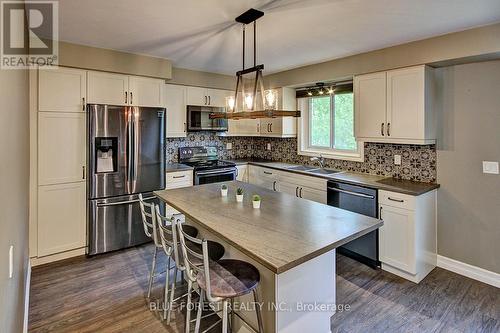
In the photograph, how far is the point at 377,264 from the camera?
10.5 feet

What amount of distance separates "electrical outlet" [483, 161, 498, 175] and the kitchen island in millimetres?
1795

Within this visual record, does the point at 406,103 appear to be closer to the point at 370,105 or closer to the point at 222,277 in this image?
the point at 370,105

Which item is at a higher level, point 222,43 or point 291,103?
point 222,43

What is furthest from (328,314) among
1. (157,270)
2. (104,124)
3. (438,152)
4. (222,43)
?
(104,124)

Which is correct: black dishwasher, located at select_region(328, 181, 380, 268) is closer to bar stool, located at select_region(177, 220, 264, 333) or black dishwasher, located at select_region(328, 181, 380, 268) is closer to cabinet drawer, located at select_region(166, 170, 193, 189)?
bar stool, located at select_region(177, 220, 264, 333)

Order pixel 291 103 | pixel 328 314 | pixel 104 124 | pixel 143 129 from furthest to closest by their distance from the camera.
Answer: pixel 291 103
pixel 143 129
pixel 104 124
pixel 328 314

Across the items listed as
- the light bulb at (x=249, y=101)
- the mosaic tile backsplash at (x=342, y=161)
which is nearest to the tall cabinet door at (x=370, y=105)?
the mosaic tile backsplash at (x=342, y=161)

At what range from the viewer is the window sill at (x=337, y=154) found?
12.8ft

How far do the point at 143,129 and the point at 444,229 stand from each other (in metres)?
3.79

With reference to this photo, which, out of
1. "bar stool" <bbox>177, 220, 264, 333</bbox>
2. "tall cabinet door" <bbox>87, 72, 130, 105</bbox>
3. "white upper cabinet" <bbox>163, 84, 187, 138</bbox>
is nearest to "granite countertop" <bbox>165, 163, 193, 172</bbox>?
"white upper cabinet" <bbox>163, 84, 187, 138</bbox>

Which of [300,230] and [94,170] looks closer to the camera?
[300,230]

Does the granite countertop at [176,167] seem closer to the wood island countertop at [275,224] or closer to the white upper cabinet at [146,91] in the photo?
the white upper cabinet at [146,91]

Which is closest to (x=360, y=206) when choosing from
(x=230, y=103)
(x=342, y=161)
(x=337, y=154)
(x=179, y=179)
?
(x=342, y=161)

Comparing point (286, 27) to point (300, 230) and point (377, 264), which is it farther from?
point (377, 264)
